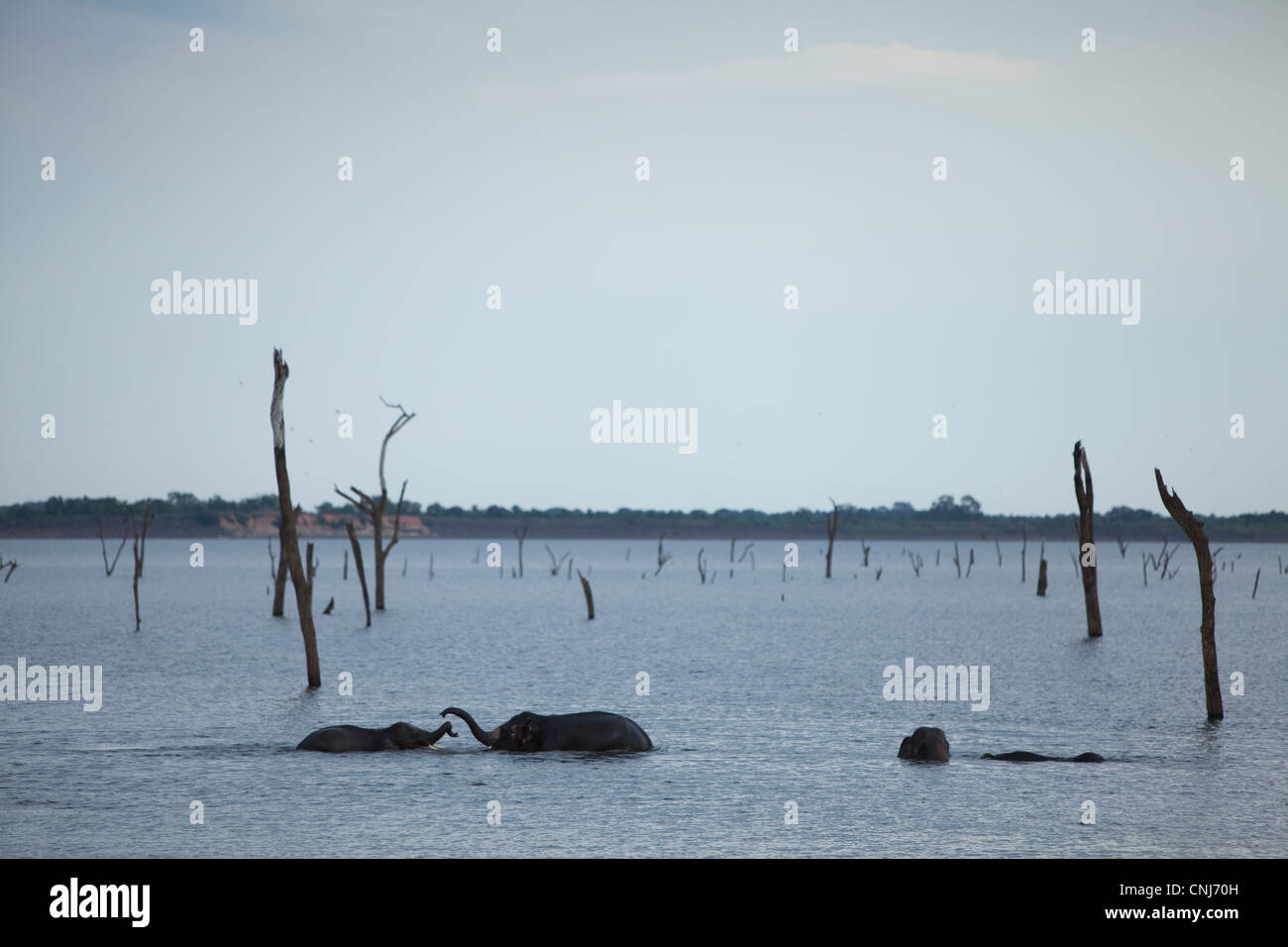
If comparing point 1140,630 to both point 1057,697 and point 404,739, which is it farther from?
point 404,739

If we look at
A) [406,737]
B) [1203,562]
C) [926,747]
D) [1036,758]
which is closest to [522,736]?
[406,737]

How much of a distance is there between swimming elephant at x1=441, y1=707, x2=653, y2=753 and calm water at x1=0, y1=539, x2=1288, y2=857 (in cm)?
44

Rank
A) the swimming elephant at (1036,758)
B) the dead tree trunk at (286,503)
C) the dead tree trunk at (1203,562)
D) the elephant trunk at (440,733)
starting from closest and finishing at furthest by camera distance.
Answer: the swimming elephant at (1036,758)
the elephant trunk at (440,733)
the dead tree trunk at (1203,562)
the dead tree trunk at (286,503)

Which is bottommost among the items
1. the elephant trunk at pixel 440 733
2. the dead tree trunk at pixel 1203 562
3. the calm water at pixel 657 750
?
the calm water at pixel 657 750

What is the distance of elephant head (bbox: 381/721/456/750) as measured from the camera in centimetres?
1931

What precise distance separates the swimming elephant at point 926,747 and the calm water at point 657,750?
294 millimetres

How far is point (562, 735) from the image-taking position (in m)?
19.4

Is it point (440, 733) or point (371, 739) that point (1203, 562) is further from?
point (371, 739)

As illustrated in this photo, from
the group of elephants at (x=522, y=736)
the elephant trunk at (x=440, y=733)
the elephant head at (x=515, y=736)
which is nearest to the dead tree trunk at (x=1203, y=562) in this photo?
the group of elephants at (x=522, y=736)

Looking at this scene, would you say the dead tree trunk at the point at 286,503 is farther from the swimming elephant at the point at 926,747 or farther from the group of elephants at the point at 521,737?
the swimming elephant at the point at 926,747

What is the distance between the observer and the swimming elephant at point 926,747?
18.4 metres

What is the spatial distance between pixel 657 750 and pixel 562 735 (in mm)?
1619

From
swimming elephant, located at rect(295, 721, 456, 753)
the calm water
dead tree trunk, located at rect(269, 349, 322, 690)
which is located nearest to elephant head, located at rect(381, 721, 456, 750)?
swimming elephant, located at rect(295, 721, 456, 753)
